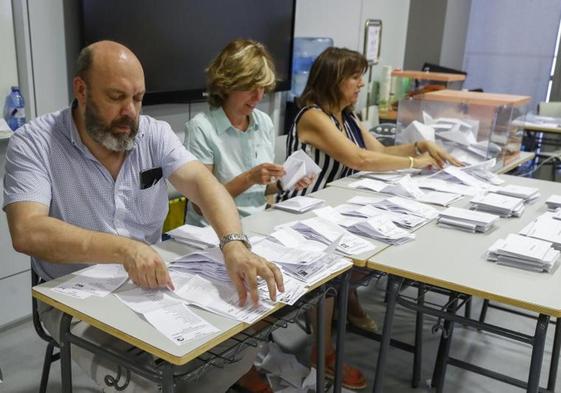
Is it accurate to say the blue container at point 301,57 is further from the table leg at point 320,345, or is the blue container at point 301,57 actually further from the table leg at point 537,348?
the table leg at point 537,348

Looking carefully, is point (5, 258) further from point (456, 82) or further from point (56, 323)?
point (456, 82)

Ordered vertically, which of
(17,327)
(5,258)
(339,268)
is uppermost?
(339,268)

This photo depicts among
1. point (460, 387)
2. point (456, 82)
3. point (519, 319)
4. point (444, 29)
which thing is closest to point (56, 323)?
point (460, 387)

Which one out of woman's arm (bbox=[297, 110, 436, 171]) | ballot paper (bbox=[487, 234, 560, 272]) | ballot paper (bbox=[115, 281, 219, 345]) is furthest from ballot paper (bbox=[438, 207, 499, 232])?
ballot paper (bbox=[115, 281, 219, 345])

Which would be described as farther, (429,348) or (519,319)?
(519,319)

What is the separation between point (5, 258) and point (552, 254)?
92.0 inches

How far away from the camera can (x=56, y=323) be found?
5.12ft

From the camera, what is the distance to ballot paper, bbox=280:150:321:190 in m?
2.11

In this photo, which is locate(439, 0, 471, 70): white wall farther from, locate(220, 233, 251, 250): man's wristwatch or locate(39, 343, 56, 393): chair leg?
locate(39, 343, 56, 393): chair leg

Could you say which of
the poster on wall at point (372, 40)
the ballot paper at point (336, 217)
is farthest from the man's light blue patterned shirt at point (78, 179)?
the poster on wall at point (372, 40)

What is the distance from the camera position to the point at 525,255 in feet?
5.45

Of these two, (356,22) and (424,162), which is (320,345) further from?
(356,22)

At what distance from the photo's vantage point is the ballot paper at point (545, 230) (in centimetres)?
187

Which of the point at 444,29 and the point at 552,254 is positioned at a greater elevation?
the point at 444,29
